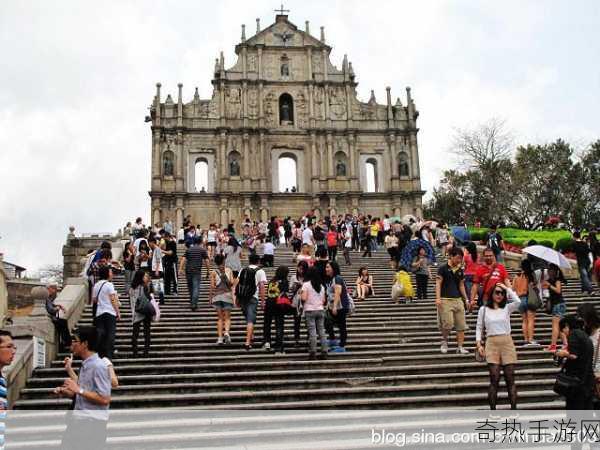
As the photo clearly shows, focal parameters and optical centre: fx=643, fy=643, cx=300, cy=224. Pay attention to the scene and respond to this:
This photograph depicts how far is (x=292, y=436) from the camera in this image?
25.2 ft

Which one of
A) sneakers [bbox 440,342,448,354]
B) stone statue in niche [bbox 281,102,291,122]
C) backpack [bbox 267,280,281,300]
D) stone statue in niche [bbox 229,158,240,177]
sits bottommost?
sneakers [bbox 440,342,448,354]

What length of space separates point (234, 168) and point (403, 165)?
10507 millimetres

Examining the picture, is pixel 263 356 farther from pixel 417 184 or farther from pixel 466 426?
pixel 417 184

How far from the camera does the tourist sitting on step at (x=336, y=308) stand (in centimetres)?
1084

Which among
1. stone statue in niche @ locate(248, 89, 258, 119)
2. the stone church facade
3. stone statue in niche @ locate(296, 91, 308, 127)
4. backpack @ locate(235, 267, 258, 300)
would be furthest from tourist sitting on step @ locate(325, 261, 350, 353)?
stone statue in niche @ locate(296, 91, 308, 127)

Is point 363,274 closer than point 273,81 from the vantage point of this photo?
Yes

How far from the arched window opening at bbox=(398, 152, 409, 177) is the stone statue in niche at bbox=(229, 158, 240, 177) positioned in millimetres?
10010

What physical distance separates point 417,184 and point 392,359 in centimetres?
3016

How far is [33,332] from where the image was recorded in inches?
386

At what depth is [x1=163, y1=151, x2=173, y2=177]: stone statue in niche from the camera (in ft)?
125

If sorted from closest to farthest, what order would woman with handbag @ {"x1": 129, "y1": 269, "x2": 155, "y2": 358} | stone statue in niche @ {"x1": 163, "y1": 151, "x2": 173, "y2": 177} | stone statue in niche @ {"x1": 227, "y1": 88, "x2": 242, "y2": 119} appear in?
woman with handbag @ {"x1": 129, "y1": 269, "x2": 155, "y2": 358}, stone statue in niche @ {"x1": 163, "y1": 151, "x2": 173, "y2": 177}, stone statue in niche @ {"x1": 227, "y1": 88, "x2": 242, "y2": 119}

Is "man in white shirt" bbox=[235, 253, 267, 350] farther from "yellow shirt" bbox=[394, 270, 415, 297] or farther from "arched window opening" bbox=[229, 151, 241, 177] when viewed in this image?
"arched window opening" bbox=[229, 151, 241, 177]

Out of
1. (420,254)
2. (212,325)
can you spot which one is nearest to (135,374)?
(212,325)

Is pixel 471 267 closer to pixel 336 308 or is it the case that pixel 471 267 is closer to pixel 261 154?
pixel 336 308
